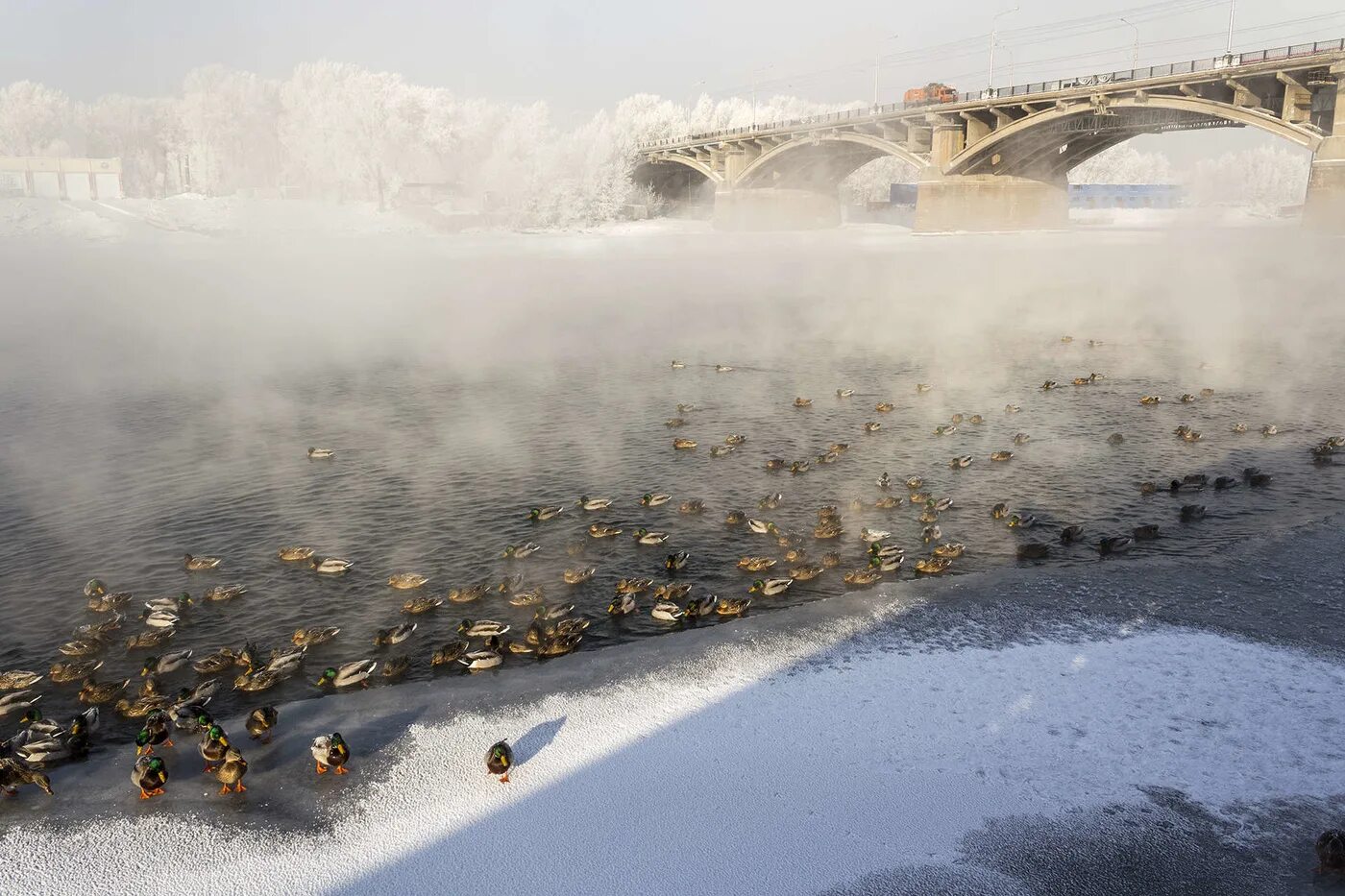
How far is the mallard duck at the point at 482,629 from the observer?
16594mm

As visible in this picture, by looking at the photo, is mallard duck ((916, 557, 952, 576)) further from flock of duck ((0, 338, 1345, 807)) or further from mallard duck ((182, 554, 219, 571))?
mallard duck ((182, 554, 219, 571))

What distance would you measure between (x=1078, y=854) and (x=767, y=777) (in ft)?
12.1

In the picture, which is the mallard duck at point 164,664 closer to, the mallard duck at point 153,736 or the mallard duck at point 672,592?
the mallard duck at point 153,736

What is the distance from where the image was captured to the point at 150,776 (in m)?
12.1

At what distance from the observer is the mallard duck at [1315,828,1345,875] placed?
10.6m

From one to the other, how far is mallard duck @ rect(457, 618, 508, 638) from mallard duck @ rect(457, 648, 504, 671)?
28.8 inches

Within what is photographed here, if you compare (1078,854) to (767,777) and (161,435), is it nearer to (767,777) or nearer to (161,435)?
(767,777)

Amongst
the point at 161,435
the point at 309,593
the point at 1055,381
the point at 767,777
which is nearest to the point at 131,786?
the point at 309,593

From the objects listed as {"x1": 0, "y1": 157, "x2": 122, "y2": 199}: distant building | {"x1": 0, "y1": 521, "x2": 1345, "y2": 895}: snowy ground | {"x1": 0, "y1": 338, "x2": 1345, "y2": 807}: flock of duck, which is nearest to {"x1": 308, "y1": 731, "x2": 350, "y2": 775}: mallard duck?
{"x1": 0, "y1": 338, "x2": 1345, "y2": 807}: flock of duck

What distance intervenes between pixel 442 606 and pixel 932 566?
31.4ft

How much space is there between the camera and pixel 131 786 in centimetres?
1248

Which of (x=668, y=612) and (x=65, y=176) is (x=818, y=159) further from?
(x=668, y=612)

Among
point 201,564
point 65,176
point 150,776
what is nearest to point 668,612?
point 150,776

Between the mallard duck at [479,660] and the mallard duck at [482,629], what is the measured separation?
73 cm
